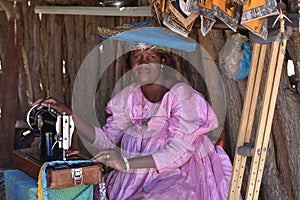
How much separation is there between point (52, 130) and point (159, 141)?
0.84 meters

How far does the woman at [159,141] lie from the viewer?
13.1 ft

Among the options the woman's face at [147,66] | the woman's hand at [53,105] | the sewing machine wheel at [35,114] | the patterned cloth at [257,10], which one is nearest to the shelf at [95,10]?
the woman's face at [147,66]

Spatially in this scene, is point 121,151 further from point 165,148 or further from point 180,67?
point 180,67

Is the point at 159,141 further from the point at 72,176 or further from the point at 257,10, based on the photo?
the point at 257,10

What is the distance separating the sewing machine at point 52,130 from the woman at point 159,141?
98 millimetres

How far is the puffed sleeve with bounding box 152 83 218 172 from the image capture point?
399cm

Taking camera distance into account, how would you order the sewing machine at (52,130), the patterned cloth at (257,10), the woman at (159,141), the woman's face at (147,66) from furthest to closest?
the woman's face at (147,66) < the woman at (159,141) < the sewing machine at (52,130) < the patterned cloth at (257,10)

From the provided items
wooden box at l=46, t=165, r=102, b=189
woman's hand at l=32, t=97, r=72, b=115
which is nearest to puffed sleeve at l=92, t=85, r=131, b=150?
woman's hand at l=32, t=97, r=72, b=115

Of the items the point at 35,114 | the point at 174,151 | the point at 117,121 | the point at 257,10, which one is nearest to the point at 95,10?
the point at 117,121

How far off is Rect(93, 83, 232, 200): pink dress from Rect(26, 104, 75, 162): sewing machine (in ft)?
2.09

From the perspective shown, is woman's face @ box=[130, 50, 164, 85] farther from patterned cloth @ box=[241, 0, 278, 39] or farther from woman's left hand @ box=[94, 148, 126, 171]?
patterned cloth @ box=[241, 0, 278, 39]

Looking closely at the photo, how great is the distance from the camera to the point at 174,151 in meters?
3.98

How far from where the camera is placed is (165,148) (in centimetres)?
400

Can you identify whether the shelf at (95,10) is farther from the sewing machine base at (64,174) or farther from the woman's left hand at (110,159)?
the sewing machine base at (64,174)
